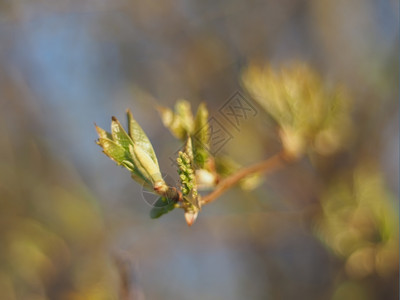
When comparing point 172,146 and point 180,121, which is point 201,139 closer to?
point 180,121

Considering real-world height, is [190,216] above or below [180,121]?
below

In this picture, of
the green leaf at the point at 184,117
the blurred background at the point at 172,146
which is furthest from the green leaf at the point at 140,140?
the blurred background at the point at 172,146

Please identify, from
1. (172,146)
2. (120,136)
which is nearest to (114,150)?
(120,136)

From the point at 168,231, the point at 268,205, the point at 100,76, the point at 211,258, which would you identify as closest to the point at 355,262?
the point at 268,205

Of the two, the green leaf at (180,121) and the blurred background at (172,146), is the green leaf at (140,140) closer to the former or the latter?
the green leaf at (180,121)

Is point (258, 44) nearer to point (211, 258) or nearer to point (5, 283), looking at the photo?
point (211, 258)

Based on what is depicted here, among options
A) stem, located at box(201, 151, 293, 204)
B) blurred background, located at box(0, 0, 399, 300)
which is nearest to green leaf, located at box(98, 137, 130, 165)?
stem, located at box(201, 151, 293, 204)

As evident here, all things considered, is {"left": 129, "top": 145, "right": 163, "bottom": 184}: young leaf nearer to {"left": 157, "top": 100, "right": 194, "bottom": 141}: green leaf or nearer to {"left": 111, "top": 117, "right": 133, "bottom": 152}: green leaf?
{"left": 111, "top": 117, "right": 133, "bottom": 152}: green leaf
